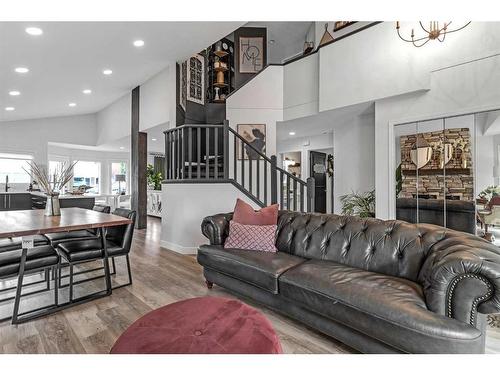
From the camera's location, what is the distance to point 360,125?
5492 millimetres

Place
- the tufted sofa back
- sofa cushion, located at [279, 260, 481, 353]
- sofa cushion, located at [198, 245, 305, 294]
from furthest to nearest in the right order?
sofa cushion, located at [198, 245, 305, 294] → the tufted sofa back → sofa cushion, located at [279, 260, 481, 353]

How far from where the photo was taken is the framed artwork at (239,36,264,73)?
6379 millimetres

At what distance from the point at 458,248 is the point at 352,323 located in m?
0.79

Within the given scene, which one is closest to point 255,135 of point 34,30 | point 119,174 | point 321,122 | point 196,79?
point 321,122

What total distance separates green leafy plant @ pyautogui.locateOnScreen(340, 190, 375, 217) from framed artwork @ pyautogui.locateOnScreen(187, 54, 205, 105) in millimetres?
3796

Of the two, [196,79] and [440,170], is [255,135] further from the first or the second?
[440,170]

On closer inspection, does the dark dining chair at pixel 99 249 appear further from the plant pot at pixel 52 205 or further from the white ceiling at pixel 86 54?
the white ceiling at pixel 86 54

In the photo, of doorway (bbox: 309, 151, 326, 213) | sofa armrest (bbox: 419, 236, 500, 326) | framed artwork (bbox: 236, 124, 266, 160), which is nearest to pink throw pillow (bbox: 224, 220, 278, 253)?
sofa armrest (bbox: 419, 236, 500, 326)

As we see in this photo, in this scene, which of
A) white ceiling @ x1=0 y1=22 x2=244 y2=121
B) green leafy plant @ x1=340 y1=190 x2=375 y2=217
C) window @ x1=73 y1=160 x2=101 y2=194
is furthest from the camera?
window @ x1=73 y1=160 x2=101 y2=194

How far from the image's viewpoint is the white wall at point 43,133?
7185 millimetres

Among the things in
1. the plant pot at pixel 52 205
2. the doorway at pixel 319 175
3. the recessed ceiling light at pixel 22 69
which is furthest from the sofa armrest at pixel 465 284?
the recessed ceiling light at pixel 22 69

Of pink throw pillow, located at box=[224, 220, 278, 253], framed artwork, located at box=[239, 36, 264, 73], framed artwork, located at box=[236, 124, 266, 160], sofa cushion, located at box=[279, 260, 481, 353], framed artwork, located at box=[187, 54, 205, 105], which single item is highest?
framed artwork, located at box=[239, 36, 264, 73]

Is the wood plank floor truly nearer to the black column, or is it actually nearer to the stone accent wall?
the stone accent wall
